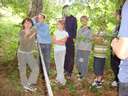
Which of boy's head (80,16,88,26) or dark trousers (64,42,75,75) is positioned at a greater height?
boy's head (80,16,88,26)

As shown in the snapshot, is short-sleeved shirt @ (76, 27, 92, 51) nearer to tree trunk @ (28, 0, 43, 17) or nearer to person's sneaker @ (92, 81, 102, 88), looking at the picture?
person's sneaker @ (92, 81, 102, 88)

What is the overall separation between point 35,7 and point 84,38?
7.49ft

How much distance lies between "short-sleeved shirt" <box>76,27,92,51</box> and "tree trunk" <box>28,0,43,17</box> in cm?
190

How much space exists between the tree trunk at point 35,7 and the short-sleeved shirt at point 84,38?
6.25ft

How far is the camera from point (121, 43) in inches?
147

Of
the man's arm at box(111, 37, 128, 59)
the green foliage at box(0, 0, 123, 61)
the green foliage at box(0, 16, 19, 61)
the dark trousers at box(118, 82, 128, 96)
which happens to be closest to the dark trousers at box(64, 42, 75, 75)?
the green foliage at box(0, 0, 123, 61)

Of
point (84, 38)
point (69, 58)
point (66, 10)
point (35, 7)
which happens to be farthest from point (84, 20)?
point (35, 7)

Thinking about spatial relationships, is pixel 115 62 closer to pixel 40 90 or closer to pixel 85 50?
pixel 85 50

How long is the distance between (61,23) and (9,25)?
901 centimetres

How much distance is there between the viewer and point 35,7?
12.0 metres

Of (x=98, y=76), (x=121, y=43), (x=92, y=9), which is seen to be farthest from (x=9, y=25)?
(x=121, y=43)

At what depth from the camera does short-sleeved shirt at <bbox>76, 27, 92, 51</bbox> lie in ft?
33.9

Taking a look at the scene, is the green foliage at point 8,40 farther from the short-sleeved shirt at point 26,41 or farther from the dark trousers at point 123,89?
the dark trousers at point 123,89

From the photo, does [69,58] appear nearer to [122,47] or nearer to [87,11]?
[87,11]
